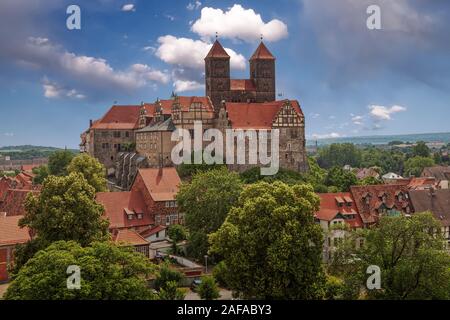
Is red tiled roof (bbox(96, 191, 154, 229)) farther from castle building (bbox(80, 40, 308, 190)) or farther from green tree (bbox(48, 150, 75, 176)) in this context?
green tree (bbox(48, 150, 75, 176))

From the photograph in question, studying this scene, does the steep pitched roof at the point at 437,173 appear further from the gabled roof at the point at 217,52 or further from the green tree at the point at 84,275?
the green tree at the point at 84,275

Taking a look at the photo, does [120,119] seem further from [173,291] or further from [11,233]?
[173,291]

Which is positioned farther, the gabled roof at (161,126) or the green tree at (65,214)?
the gabled roof at (161,126)

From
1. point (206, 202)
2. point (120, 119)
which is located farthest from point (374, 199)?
point (120, 119)

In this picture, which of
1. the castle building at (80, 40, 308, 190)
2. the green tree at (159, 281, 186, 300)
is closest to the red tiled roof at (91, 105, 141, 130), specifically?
the castle building at (80, 40, 308, 190)

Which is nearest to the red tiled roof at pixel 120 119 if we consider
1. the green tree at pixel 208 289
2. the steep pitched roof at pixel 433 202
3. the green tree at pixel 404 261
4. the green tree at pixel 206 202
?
the green tree at pixel 206 202

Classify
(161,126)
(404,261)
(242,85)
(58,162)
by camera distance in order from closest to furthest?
(404,261) → (161,126) → (58,162) → (242,85)

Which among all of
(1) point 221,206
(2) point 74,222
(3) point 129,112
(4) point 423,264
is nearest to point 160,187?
(1) point 221,206

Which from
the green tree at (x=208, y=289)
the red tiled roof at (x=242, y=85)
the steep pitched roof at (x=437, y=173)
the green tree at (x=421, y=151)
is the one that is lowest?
the green tree at (x=208, y=289)
